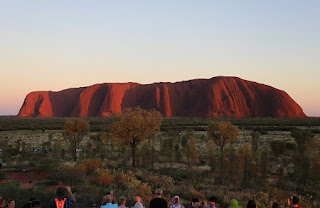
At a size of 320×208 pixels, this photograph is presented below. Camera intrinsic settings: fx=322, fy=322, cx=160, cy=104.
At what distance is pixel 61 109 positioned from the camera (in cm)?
16300

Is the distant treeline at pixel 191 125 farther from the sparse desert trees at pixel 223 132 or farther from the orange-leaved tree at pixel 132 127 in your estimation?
the sparse desert trees at pixel 223 132

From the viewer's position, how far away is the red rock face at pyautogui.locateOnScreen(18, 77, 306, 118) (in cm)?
13188

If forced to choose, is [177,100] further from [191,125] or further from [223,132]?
[223,132]

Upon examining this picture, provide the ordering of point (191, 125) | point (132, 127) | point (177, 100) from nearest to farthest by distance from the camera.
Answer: point (132, 127)
point (191, 125)
point (177, 100)

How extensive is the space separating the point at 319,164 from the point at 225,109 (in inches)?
4576

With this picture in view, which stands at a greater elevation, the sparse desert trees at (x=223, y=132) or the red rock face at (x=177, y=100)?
the red rock face at (x=177, y=100)

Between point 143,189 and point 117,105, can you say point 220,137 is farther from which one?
point 117,105

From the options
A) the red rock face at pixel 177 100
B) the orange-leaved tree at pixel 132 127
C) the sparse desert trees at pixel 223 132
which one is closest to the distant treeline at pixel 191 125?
the orange-leaved tree at pixel 132 127

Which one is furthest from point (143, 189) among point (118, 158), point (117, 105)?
point (117, 105)

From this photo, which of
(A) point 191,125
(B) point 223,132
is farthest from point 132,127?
(A) point 191,125

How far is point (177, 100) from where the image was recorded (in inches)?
5659

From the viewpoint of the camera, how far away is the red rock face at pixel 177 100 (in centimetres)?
13188

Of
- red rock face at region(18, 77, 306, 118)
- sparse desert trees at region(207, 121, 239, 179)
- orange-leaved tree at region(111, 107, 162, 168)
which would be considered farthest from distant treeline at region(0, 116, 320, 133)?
red rock face at region(18, 77, 306, 118)

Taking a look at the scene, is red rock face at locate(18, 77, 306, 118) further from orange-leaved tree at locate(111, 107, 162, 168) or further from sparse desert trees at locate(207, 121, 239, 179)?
orange-leaved tree at locate(111, 107, 162, 168)
